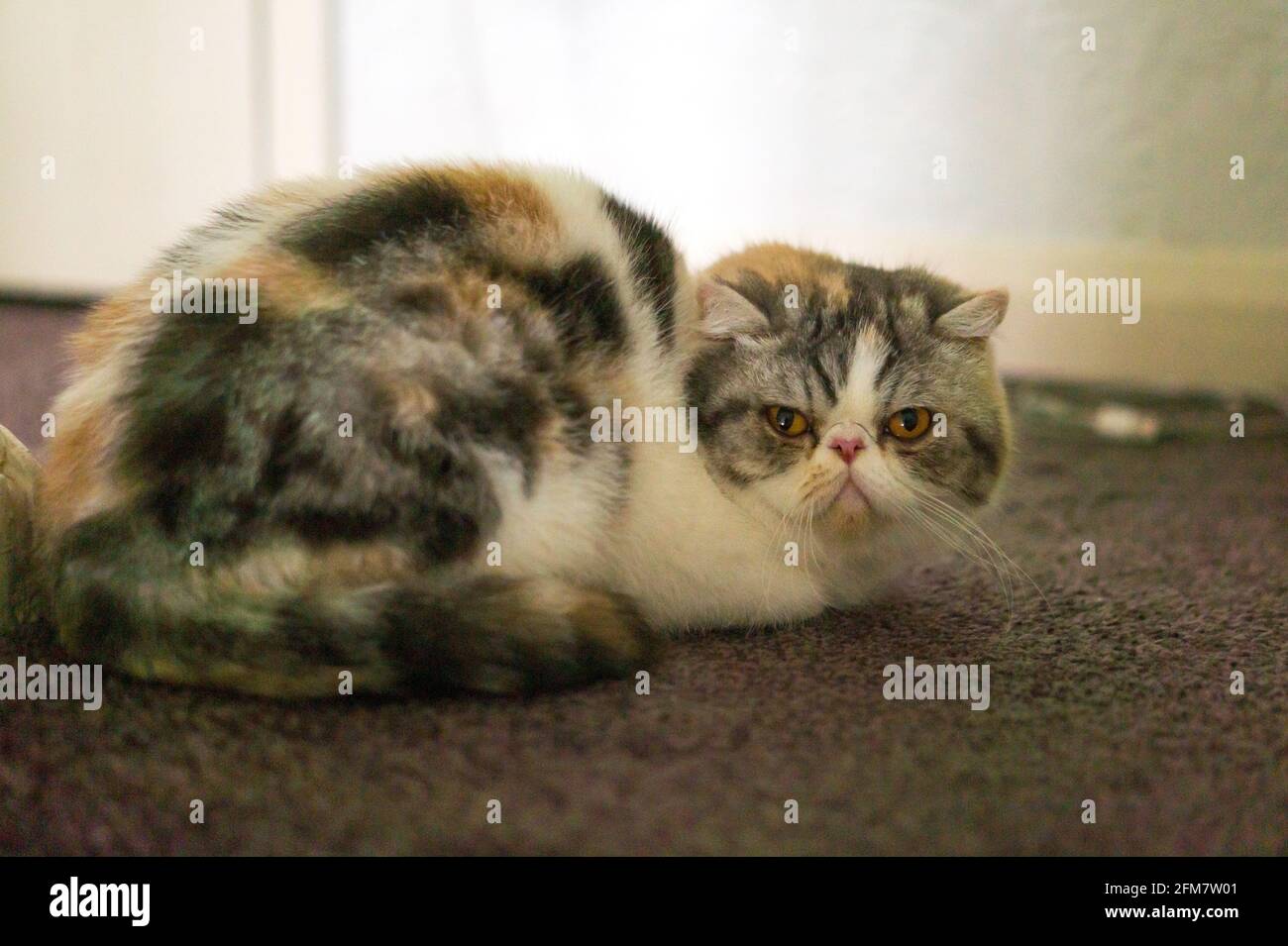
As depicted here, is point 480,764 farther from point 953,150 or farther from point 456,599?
point 953,150

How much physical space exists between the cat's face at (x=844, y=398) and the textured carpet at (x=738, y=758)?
0.63 feet

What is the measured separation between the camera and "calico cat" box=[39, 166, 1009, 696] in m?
1.06

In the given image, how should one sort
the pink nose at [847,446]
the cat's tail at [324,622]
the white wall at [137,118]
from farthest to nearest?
1. the white wall at [137,118]
2. the pink nose at [847,446]
3. the cat's tail at [324,622]

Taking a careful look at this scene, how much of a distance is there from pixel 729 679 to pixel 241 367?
0.61 meters

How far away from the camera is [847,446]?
1284 mm

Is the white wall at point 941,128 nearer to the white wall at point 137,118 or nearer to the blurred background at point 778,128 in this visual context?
the blurred background at point 778,128

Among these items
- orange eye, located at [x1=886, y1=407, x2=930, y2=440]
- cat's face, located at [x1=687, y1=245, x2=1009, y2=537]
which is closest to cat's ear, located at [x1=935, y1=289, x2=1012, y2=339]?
→ cat's face, located at [x1=687, y1=245, x2=1009, y2=537]

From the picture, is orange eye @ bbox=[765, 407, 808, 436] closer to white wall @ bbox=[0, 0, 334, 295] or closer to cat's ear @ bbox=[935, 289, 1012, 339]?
cat's ear @ bbox=[935, 289, 1012, 339]

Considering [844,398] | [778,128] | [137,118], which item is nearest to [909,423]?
[844,398]

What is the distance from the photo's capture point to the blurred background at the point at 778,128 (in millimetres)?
2596

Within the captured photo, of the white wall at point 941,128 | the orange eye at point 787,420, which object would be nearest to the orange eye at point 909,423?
the orange eye at point 787,420
